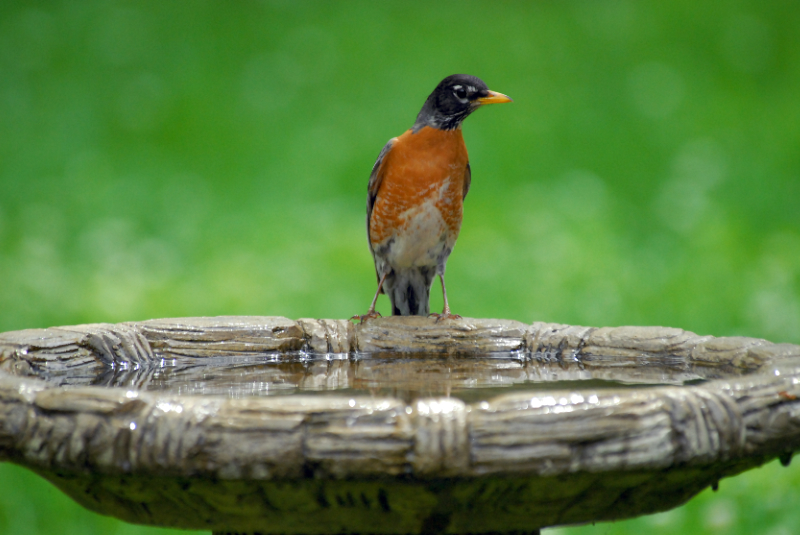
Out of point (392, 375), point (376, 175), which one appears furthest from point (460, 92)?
point (392, 375)

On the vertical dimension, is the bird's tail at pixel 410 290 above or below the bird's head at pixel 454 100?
below

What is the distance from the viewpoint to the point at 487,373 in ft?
9.93

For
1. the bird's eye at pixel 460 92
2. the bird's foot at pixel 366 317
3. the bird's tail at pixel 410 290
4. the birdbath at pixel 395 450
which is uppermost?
the bird's eye at pixel 460 92

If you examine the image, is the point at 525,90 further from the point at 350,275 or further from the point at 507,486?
the point at 507,486

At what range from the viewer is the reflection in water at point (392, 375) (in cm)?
264

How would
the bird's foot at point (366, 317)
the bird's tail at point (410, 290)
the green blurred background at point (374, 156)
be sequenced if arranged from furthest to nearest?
the green blurred background at point (374, 156) → the bird's tail at point (410, 290) → the bird's foot at point (366, 317)

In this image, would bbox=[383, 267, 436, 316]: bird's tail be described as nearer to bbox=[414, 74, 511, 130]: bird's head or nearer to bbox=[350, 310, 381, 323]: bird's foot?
bbox=[350, 310, 381, 323]: bird's foot

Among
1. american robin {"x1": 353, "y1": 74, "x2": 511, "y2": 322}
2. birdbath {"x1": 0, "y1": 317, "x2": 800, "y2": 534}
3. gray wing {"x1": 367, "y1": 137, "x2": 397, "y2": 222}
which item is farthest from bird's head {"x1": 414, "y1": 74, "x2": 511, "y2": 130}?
birdbath {"x1": 0, "y1": 317, "x2": 800, "y2": 534}

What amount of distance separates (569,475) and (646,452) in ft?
0.60

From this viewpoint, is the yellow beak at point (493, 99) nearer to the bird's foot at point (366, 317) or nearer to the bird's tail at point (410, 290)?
the bird's tail at point (410, 290)

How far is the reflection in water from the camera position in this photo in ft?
8.66

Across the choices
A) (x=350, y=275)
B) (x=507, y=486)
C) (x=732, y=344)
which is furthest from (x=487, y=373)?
(x=350, y=275)

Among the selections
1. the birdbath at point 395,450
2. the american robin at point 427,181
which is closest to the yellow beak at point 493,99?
the american robin at point 427,181

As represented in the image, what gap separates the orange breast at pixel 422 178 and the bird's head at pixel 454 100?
0.20 feet
